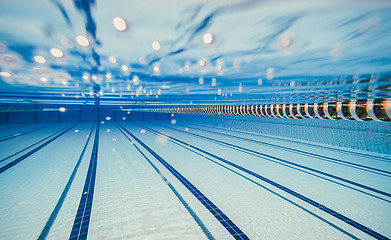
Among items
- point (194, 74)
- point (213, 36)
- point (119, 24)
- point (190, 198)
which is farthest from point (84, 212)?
point (194, 74)

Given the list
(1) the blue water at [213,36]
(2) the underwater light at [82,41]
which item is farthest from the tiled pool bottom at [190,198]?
(2) the underwater light at [82,41]

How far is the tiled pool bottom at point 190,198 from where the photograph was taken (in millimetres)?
2262

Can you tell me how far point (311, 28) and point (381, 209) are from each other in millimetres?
3202

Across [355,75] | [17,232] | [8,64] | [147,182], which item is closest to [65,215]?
[17,232]

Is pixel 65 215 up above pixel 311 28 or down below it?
below

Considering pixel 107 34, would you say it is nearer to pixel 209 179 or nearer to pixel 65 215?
pixel 65 215

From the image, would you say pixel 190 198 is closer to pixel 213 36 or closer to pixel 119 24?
pixel 213 36

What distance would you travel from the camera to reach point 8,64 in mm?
3531

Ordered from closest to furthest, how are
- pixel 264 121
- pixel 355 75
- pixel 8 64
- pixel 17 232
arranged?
pixel 17 232 → pixel 355 75 → pixel 8 64 → pixel 264 121

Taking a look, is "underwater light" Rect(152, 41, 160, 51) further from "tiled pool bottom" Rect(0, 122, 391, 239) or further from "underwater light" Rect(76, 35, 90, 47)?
"tiled pool bottom" Rect(0, 122, 391, 239)

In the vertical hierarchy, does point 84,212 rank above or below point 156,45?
below

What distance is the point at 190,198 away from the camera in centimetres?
312

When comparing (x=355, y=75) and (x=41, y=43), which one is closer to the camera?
(x=41, y=43)

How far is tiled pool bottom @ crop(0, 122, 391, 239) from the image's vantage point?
226cm
